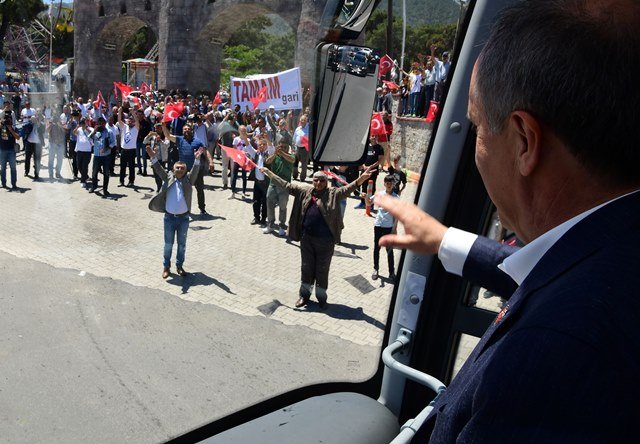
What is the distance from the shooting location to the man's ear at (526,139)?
2.54 ft

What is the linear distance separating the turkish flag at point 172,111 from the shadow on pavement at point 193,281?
1135mm

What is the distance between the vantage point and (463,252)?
158 centimetres

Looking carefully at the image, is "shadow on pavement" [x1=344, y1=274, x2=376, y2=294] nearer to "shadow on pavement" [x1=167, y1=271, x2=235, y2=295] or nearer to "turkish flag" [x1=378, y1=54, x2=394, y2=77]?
"shadow on pavement" [x1=167, y1=271, x2=235, y2=295]

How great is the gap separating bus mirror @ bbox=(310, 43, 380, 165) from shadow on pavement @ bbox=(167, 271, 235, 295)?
1291 mm

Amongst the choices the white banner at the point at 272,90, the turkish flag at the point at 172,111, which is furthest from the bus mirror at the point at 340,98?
the turkish flag at the point at 172,111

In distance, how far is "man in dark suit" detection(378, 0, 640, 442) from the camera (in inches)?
23.8

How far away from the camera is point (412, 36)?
1.73m

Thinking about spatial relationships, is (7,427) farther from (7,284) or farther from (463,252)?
(463,252)

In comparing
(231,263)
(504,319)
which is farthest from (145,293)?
(504,319)

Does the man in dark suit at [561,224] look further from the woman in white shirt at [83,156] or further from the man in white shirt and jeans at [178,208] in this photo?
the woman in white shirt at [83,156]

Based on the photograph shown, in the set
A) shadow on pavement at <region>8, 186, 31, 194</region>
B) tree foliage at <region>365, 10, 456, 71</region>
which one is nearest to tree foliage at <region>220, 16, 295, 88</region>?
tree foliage at <region>365, 10, 456, 71</region>

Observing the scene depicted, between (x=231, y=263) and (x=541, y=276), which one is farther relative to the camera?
(x=231, y=263)

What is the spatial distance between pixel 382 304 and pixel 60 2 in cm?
185

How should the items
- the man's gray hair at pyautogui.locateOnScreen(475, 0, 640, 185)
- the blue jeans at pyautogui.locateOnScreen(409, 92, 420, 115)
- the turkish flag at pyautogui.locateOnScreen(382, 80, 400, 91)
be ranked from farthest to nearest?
the blue jeans at pyautogui.locateOnScreen(409, 92, 420, 115)
the turkish flag at pyautogui.locateOnScreen(382, 80, 400, 91)
the man's gray hair at pyautogui.locateOnScreen(475, 0, 640, 185)
